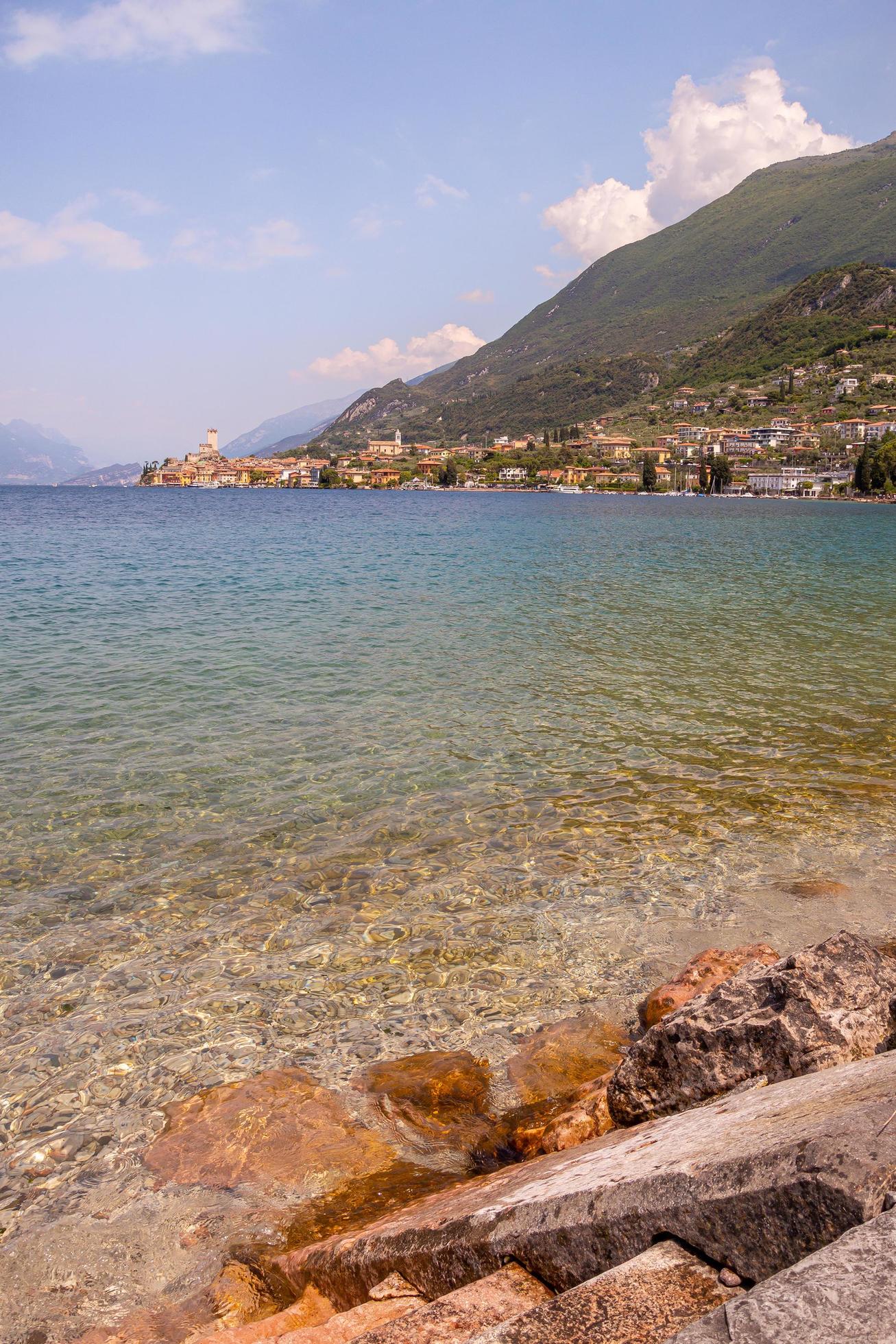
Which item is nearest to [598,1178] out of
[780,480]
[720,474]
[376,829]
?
[376,829]

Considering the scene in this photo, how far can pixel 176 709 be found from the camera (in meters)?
14.2

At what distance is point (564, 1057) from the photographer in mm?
5664

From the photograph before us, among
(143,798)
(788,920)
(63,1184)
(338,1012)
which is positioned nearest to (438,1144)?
(338,1012)

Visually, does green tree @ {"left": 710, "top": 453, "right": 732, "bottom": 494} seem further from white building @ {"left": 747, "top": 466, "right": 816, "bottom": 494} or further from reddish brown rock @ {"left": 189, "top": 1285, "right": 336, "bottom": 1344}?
reddish brown rock @ {"left": 189, "top": 1285, "right": 336, "bottom": 1344}

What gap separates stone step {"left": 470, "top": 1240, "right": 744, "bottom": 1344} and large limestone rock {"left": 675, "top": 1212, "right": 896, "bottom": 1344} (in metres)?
0.43

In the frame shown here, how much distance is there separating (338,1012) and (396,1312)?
306 centimetres

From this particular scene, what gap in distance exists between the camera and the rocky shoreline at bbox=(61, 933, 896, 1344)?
2.07m

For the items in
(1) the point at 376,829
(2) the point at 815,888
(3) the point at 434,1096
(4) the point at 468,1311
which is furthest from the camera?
(1) the point at 376,829

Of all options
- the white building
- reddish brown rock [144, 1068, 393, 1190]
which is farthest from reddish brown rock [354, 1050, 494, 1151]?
the white building

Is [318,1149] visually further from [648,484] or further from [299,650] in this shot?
[648,484]

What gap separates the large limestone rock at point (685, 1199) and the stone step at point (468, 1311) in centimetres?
6

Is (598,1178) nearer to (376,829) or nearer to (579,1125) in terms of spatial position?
(579,1125)

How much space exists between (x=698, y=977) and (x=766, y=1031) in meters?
2.30

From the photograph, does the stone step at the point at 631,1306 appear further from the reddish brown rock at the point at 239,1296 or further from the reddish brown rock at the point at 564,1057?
the reddish brown rock at the point at 564,1057
